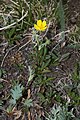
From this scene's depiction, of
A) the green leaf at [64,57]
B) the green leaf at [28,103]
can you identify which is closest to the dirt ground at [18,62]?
the green leaf at [64,57]

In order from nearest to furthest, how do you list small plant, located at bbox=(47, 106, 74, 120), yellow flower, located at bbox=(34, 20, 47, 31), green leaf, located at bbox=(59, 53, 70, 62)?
1. small plant, located at bbox=(47, 106, 74, 120)
2. yellow flower, located at bbox=(34, 20, 47, 31)
3. green leaf, located at bbox=(59, 53, 70, 62)

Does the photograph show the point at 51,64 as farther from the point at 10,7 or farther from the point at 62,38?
the point at 10,7

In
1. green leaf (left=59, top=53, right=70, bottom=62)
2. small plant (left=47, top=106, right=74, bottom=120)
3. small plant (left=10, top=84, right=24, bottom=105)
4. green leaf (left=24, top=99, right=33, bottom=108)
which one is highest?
green leaf (left=59, top=53, right=70, bottom=62)

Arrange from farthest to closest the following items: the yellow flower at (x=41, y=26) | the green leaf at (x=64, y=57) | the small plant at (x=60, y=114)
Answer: the green leaf at (x=64, y=57) < the yellow flower at (x=41, y=26) < the small plant at (x=60, y=114)

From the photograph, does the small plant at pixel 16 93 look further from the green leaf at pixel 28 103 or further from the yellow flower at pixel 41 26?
the yellow flower at pixel 41 26

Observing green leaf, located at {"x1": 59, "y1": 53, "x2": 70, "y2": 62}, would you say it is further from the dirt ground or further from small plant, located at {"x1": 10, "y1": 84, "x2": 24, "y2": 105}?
small plant, located at {"x1": 10, "y1": 84, "x2": 24, "y2": 105}

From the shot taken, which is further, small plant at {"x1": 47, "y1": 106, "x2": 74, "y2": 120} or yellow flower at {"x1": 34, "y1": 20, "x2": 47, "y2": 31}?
yellow flower at {"x1": 34, "y1": 20, "x2": 47, "y2": 31}

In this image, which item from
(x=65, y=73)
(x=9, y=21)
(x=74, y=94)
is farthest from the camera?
(x=9, y=21)

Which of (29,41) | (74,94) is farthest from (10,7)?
(74,94)

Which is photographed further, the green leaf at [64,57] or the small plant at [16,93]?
the green leaf at [64,57]

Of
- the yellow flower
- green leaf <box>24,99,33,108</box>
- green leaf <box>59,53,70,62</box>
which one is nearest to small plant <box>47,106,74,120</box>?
green leaf <box>24,99,33,108</box>

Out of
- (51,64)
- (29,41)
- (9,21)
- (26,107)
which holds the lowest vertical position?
(26,107)
